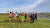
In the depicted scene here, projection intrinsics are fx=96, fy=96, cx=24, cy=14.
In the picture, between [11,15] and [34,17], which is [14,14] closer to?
[11,15]

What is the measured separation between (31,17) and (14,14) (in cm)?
315

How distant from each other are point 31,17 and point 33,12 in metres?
0.95

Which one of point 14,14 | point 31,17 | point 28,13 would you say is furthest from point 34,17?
point 14,14

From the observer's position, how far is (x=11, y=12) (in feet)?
53.9

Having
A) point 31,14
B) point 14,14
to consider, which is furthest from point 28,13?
point 14,14

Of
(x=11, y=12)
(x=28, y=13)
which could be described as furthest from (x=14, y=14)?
(x=28, y=13)

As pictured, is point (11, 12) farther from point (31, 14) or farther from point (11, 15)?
point (31, 14)

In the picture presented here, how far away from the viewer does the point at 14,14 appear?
17141 millimetres

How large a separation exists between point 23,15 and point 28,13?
3.83 ft

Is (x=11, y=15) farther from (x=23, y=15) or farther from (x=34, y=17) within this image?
(x=34, y=17)

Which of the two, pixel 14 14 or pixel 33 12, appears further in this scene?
pixel 14 14

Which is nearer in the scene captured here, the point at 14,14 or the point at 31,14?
the point at 31,14

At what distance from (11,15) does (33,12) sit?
3.76m

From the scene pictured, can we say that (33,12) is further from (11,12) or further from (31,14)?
(11,12)
